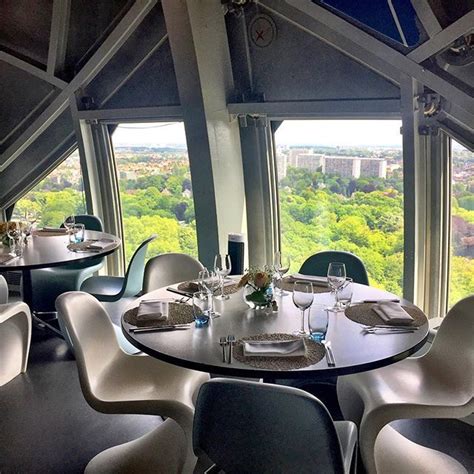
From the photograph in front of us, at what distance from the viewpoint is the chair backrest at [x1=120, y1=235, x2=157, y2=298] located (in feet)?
13.4

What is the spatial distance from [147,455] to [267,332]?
1.01 metres

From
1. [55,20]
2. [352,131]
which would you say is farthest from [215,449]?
[55,20]

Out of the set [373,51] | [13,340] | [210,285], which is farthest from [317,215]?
[13,340]

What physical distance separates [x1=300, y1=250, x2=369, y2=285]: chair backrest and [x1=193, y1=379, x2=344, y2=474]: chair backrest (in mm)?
1859

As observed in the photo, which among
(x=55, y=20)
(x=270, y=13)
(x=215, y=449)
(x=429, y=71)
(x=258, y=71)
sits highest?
(x=55, y=20)

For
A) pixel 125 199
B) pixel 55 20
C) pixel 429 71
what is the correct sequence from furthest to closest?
pixel 125 199, pixel 55 20, pixel 429 71

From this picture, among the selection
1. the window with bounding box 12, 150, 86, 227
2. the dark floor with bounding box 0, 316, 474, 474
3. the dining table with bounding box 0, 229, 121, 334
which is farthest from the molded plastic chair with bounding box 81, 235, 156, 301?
the window with bounding box 12, 150, 86, 227

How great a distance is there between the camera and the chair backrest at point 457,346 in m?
2.44

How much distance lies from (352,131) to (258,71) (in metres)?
1.00

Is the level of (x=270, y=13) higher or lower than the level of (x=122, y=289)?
higher

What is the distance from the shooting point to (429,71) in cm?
318

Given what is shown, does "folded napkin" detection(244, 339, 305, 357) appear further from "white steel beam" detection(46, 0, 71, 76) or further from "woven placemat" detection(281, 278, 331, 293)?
"white steel beam" detection(46, 0, 71, 76)

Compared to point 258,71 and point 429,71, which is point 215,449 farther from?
point 258,71

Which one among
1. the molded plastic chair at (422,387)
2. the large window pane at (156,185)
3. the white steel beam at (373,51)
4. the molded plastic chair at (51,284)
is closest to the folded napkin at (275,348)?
the molded plastic chair at (422,387)
